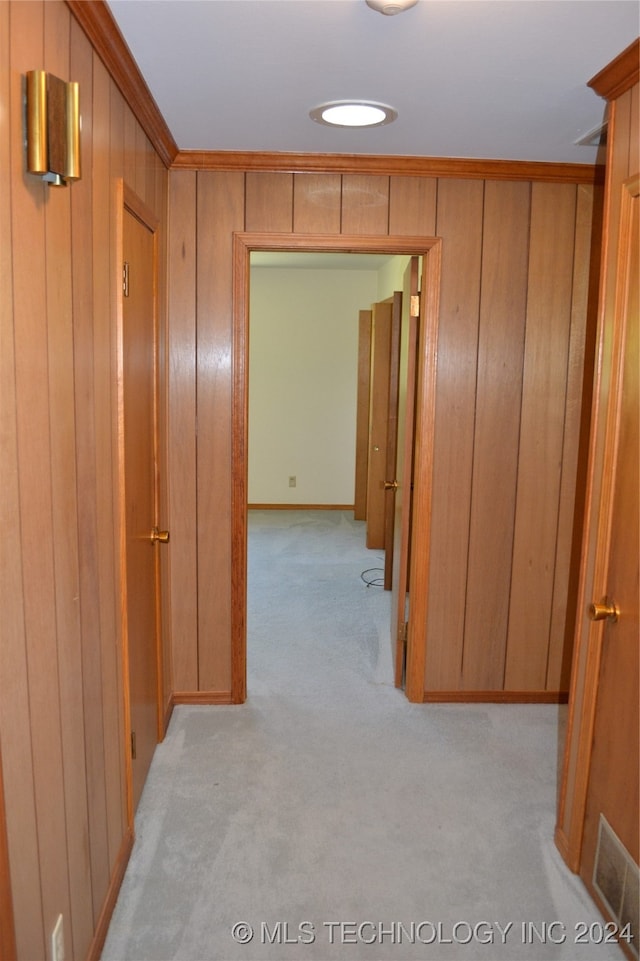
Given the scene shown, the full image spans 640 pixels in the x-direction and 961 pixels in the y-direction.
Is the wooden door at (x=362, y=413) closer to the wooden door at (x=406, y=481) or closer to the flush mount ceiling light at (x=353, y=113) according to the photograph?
the wooden door at (x=406, y=481)

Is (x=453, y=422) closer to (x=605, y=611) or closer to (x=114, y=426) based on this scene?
(x=605, y=611)

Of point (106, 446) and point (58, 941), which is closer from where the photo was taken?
point (58, 941)

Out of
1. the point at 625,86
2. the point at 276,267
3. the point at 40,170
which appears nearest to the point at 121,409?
the point at 40,170

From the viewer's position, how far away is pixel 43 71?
1419mm

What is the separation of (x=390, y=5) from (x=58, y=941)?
2.22 meters

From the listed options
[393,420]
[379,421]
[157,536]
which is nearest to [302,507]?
[379,421]

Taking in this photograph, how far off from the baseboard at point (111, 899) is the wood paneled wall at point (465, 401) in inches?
42.3

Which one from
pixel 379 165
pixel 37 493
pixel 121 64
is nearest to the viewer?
pixel 37 493

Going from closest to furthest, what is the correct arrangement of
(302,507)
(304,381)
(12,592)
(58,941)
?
1. (12,592)
2. (58,941)
3. (304,381)
4. (302,507)

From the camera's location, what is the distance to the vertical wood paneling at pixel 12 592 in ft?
4.24

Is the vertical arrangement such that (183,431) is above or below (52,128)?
below

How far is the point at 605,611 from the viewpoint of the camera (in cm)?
207

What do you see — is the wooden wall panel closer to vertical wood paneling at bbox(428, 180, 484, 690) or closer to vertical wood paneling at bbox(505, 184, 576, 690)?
vertical wood paneling at bbox(428, 180, 484, 690)

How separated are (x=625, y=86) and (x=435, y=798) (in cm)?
238
